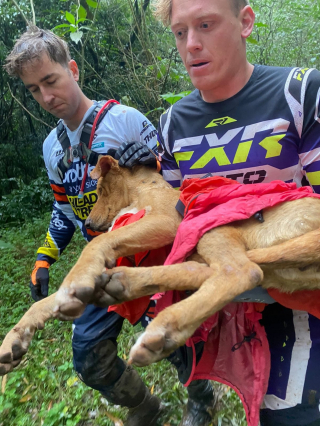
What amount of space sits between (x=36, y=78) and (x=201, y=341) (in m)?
2.77

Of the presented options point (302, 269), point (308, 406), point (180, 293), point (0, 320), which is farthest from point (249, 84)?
point (0, 320)

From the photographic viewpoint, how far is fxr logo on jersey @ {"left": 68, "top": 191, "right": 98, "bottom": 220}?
3252 millimetres

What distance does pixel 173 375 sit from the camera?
13.0 ft

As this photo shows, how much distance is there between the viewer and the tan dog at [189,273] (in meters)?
1.50

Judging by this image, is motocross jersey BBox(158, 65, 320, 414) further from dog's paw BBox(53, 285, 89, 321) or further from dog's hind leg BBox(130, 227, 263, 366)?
dog's paw BBox(53, 285, 89, 321)

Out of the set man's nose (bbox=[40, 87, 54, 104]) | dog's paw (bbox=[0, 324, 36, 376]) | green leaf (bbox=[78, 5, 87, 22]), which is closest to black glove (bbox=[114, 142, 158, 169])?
man's nose (bbox=[40, 87, 54, 104])

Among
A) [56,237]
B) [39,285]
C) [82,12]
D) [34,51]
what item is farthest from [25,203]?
[34,51]

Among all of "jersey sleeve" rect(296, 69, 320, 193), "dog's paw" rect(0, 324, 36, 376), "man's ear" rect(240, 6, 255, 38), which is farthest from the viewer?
"man's ear" rect(240, 6, 255, 38)

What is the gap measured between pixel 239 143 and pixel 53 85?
203 cm

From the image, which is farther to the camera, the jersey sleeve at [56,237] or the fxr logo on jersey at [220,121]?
the jersey sleeve at [56,237]

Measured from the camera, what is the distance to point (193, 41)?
2088 millimetres

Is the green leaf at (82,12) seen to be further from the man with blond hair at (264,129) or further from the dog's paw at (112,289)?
the dog's paw at (112,289)

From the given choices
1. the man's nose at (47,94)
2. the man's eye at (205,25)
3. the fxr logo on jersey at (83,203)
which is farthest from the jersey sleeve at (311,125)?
the man's nose at (47,94)

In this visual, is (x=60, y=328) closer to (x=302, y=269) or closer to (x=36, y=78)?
(x=36, y=78)
